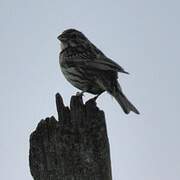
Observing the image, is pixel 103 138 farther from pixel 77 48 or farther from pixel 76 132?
pixel 77 48

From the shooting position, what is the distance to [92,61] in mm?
10797

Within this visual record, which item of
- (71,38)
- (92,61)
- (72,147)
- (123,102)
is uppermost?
(71,38)

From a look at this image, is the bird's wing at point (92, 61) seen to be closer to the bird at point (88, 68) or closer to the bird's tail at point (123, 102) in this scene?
the bird at point (88, 68)

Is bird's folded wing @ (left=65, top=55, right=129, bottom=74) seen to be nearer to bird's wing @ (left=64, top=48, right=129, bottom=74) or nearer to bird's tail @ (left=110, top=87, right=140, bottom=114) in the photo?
bird's wing @ (left=64, top=48, right=129, bottom=74)

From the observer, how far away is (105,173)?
20.6 ft

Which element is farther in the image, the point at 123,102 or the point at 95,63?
the point at 95,63

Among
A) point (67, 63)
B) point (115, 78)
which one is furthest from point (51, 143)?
point (67, 63)

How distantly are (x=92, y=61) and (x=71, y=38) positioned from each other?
1.02m

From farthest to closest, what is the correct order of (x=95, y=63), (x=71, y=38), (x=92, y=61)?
1. (x=71, y=38)
2. (x=92, y=61)
3. (x=95, y=63)

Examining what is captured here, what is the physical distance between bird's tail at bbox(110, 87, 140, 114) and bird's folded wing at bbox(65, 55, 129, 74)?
42 cm

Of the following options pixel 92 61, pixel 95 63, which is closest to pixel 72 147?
pixel 95 63

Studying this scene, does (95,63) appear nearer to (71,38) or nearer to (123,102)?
(71,38)

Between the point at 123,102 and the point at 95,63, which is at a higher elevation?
the point at 95,63

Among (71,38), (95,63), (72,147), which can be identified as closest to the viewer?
(72,147)
